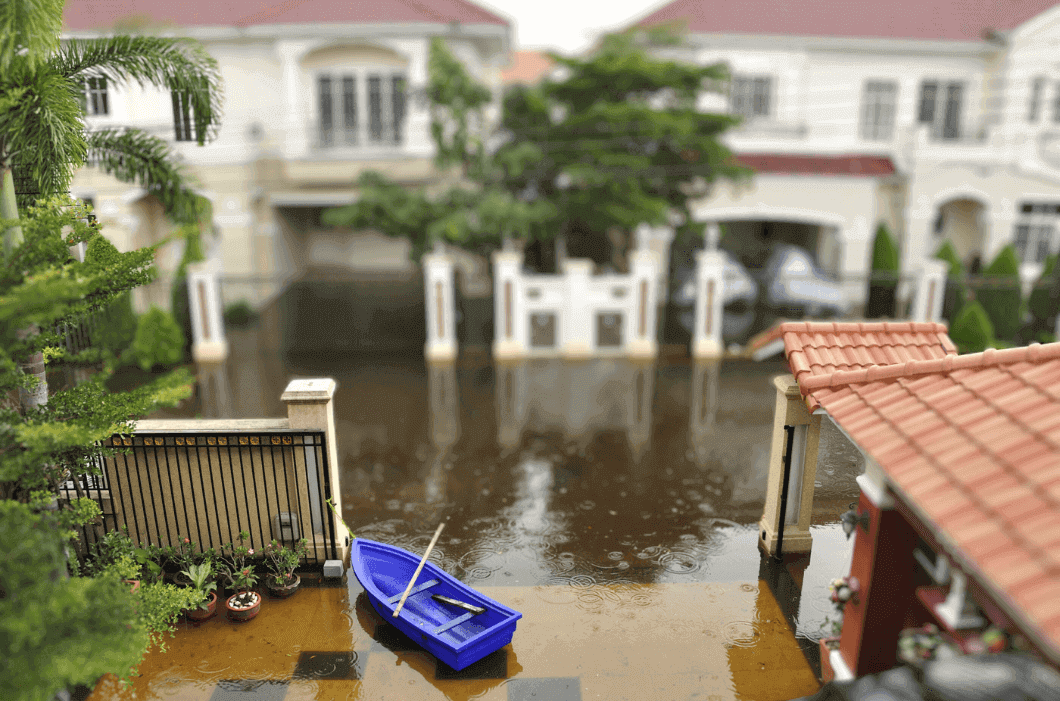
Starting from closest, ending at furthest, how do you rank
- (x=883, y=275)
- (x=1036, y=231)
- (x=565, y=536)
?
(x=565, y=536), (x=883, y=275), (x=1036, y=231)

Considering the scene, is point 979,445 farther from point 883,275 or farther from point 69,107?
point 883,275

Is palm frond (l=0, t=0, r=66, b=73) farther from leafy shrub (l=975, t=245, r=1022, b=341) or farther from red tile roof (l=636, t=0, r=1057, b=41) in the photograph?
red tile roof (l=636, t=0, r=1057, b=41)

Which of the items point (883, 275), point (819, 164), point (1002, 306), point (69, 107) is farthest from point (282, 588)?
point (819, 164)

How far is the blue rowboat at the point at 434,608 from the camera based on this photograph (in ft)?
22.9

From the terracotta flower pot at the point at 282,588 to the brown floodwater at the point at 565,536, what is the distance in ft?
0.55

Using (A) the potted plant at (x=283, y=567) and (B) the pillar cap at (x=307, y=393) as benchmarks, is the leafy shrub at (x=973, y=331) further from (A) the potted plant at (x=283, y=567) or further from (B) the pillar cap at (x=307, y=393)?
(A) the potted plant at (x=283, y=567)

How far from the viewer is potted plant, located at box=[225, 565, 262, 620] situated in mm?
7723

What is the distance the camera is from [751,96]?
21688 mm

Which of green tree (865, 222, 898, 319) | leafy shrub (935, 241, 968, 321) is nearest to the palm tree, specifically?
green tree (865, 222, 898, 319)

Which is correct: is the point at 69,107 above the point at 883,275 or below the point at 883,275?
above

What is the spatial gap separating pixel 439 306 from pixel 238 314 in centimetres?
593

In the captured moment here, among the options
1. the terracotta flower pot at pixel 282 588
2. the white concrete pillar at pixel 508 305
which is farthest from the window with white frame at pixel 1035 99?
the terracotta flower pot at pixel 282 588

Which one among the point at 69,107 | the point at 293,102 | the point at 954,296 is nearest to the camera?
the point at 69,107

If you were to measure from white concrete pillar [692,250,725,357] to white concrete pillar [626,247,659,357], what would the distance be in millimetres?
919
